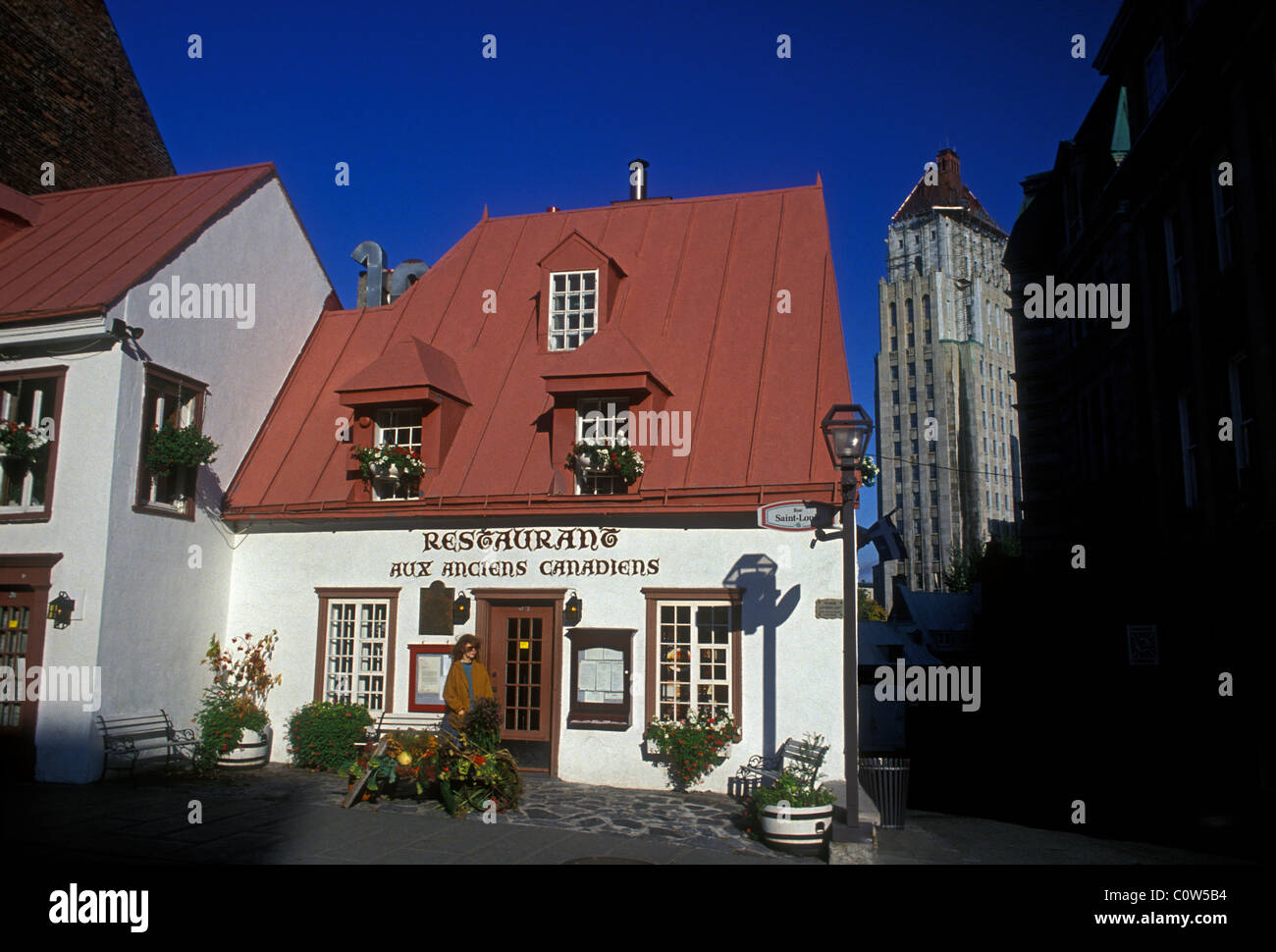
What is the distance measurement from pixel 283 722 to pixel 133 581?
3132 mm

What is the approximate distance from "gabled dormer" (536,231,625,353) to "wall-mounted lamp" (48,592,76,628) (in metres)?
8.21

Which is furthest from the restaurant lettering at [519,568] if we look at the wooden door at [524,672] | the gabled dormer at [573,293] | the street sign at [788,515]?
the gabled dormer at [573,293]

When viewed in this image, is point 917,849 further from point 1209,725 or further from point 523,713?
point 1209,725

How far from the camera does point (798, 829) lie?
951 cm

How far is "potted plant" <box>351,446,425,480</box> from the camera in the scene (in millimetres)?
14211

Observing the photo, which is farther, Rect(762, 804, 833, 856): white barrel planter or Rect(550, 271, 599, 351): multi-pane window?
Rect(550, 271, 599, 351): multi-pane window

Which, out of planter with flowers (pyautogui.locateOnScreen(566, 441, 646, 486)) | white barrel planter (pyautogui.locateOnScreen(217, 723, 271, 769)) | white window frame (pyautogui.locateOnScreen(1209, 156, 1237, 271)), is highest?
white window frame (pyautogui.locateOnScreen(1209, 156, 1237, 271))

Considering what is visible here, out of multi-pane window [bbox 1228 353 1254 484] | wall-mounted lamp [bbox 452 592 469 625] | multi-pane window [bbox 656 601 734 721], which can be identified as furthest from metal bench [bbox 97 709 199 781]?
multi-pane window [bbox 1228 353 1254 484]

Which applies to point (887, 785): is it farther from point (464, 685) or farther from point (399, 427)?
point (399, 427)

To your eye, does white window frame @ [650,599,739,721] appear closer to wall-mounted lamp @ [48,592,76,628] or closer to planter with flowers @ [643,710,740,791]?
planter with flowers @ [643,710,740,791]

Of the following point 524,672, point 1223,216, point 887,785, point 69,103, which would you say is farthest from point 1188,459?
point 69,103

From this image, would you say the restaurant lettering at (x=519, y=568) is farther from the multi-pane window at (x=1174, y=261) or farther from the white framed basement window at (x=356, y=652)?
the multi-pane window at (x=1174, y=261)

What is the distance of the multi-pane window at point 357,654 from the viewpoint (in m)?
14.2

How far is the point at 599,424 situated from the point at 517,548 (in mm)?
Answer: 2337
